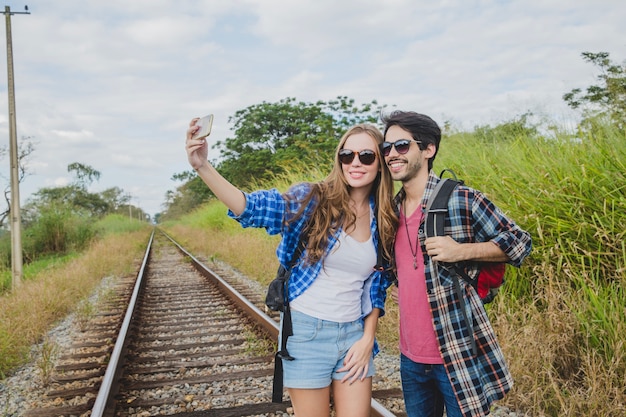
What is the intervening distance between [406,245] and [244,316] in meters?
5.10

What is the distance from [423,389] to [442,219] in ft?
2.41

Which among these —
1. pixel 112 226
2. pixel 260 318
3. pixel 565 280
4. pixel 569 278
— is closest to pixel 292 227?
pixel 565 280

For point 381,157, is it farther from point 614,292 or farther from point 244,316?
point 244,316

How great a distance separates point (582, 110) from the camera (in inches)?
204

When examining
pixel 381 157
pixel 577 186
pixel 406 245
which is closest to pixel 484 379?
pixel 406 245

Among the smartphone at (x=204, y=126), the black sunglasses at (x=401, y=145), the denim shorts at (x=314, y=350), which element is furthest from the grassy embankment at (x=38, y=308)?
the black sunglasses at (x=401, y=145)

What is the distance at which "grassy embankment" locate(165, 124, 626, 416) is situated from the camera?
3391 millimetres

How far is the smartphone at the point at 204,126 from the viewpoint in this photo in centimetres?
196

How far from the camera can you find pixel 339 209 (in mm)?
2111

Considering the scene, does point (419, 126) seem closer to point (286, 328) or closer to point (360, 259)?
point (360, 259)

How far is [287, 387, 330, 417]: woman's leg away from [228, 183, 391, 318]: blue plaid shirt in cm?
37

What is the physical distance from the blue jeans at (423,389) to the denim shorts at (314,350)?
0.90ft

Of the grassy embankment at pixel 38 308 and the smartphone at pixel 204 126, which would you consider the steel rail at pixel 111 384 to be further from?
the smartphone at pixel 204 126

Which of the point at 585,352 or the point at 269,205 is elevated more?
the point at 269,205
